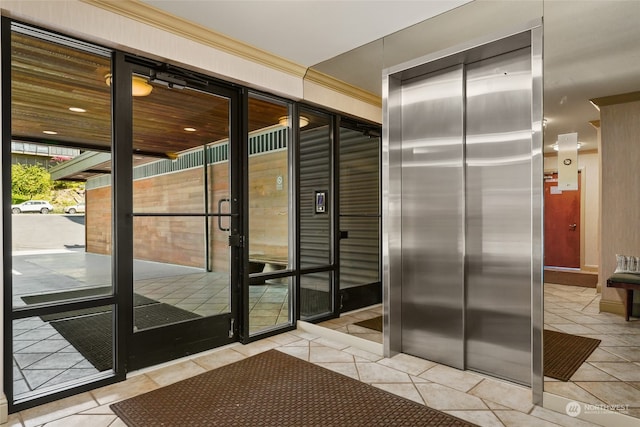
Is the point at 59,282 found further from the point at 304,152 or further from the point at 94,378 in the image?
the point at 304,152

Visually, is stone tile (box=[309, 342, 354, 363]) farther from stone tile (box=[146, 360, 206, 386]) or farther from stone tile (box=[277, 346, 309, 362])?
stone tile (box=[146, 360, 206, 386])

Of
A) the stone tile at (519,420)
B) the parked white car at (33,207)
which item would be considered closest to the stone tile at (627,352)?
the stone tile at (519,420)

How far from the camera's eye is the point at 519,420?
2.31m

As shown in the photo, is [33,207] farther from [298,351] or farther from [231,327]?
[298,351]

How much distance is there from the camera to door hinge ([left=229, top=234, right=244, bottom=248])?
364 centimetres

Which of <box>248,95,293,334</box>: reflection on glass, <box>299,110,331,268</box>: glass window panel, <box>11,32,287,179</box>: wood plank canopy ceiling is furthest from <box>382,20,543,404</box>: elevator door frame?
<box>11,32,287,179</box>: wood plank canopy ceiling

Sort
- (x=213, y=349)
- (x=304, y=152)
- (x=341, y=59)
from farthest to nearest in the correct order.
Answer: (x=304, y=152)
(x=341, y=59)
(x=213, y=349)

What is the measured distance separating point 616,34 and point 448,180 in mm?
1399

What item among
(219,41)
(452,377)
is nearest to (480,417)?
(452,377)

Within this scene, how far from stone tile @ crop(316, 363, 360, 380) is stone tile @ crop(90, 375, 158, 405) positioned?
134 cm

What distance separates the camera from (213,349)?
11.4 feet

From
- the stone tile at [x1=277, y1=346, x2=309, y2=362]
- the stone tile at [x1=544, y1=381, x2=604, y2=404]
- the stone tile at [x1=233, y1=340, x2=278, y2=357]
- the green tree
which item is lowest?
the stone tile at [x1=277, y1=346, x2=309, y2=362]

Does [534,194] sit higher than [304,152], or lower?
lower

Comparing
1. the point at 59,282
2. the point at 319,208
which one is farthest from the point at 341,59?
the point at 59,282
